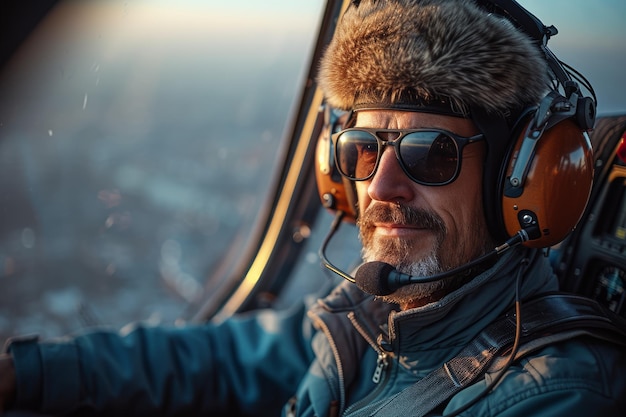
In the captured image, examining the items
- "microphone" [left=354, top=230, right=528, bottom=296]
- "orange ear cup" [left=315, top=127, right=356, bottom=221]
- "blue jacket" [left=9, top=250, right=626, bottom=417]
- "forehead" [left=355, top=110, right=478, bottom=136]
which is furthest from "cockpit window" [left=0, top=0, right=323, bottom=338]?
"microphone" [left=354, top=230, right=528, bottom=296]

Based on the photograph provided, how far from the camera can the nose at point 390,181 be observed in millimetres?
1192

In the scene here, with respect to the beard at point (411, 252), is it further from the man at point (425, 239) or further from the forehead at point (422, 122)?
the forehead at point (422, 122)

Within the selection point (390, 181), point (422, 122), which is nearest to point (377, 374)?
point (390, 181)

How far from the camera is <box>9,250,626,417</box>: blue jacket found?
41.4 inches

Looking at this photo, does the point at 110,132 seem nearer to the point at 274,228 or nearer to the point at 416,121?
the point at 274,228

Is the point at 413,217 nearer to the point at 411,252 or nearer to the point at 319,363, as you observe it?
the point at 411,252

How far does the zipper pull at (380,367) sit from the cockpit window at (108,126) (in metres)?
0.98

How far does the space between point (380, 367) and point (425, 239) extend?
0.32 m

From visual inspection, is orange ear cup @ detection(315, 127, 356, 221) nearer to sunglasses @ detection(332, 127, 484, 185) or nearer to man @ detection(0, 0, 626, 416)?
man @ detection(0, 0, 626, 416)

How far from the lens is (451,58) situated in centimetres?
111

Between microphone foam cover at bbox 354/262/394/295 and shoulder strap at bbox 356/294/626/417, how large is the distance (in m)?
0.21

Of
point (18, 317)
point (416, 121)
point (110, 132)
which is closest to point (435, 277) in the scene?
point (416, 121)

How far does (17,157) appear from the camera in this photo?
1.52 meters

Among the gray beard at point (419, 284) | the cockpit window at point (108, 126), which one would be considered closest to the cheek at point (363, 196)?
the gray beard at point (419, 284)
